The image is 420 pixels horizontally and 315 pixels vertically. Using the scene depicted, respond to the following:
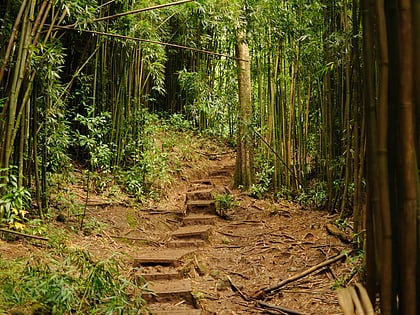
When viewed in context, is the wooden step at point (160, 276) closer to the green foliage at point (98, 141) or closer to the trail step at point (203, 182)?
the green foliage at point (98, 141)

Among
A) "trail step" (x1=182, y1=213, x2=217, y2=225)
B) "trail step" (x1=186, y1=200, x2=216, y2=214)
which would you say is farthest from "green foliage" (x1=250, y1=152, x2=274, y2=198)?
"trail step" (x1=182, y1=213, x2=217, y2=225)

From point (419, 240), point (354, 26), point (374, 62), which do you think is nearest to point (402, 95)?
point (374, 62)

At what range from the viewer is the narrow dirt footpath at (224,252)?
3102mm

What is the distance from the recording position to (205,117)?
913 cm

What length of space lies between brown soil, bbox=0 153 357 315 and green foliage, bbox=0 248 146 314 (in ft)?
1.34

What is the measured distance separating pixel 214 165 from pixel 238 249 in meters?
3.75

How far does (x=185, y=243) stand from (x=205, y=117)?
5.07 metres

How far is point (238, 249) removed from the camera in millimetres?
4438

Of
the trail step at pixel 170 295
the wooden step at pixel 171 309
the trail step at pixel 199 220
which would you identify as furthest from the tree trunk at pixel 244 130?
the wooden step at pixel 171 309

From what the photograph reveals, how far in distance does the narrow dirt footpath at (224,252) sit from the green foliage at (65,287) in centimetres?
45

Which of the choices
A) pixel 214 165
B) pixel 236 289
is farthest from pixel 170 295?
pixel 214 165

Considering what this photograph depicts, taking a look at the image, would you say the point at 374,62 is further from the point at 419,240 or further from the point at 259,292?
the point at 259,292

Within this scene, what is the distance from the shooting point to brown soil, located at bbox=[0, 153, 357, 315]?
10.3 feet

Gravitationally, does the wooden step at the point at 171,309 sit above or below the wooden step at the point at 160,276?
below
